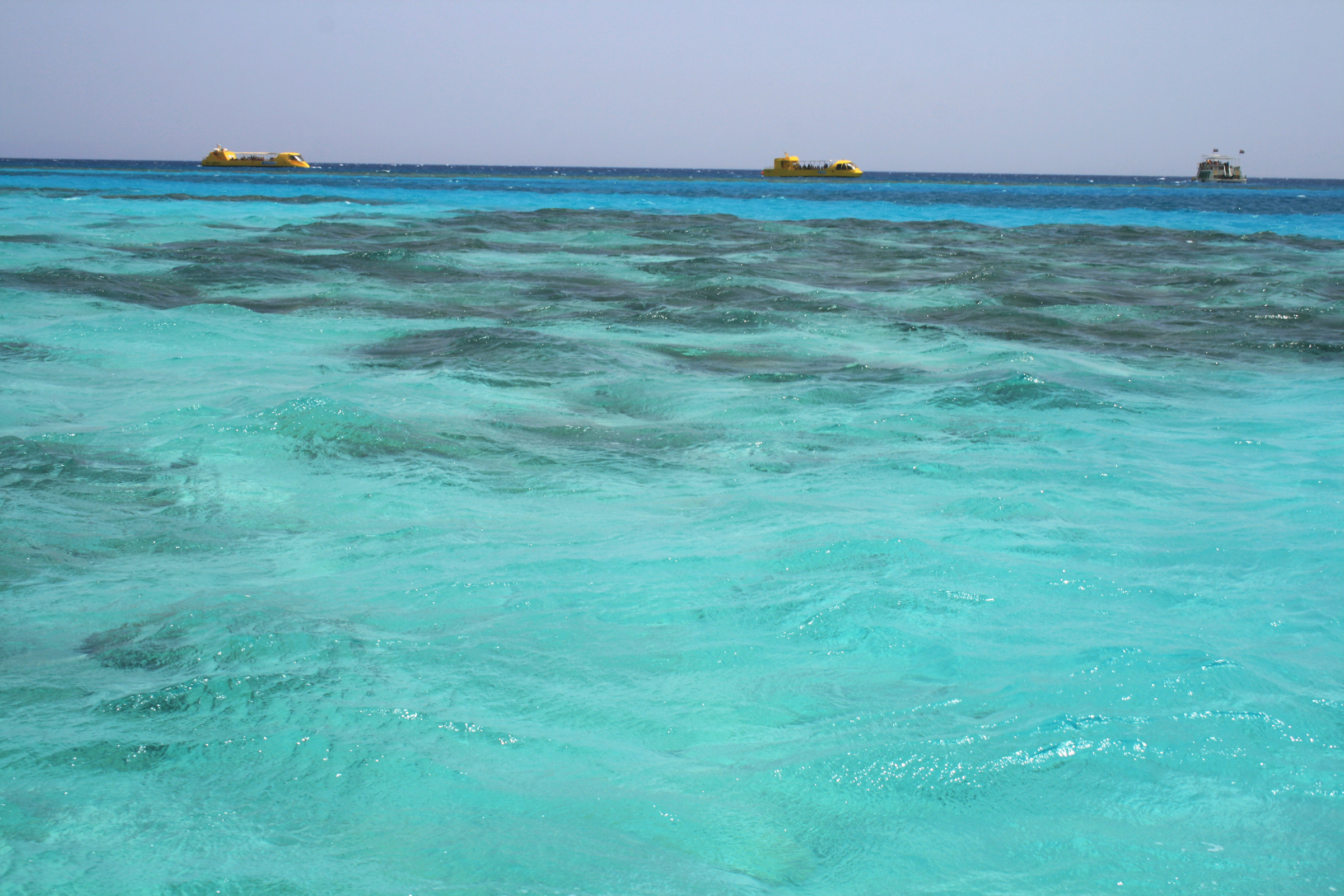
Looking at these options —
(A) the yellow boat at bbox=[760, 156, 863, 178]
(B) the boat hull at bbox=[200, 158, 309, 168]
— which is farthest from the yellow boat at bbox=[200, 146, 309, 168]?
(A) the yellow boat at bbox=[760, 156, 863, 178]

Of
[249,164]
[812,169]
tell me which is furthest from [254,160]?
[812,169]

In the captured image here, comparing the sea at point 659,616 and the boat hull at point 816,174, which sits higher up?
the boat hull at point 816,174


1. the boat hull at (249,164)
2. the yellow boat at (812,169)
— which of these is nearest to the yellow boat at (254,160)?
the boat hull at (249,164)

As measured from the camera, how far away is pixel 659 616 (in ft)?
13.2

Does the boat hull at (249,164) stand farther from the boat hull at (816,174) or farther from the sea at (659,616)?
the sea at (659,616)

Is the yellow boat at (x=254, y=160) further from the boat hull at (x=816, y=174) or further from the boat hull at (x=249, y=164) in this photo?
the boat hull at (x=816, y=174)

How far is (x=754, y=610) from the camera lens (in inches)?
159

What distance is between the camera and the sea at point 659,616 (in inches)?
102

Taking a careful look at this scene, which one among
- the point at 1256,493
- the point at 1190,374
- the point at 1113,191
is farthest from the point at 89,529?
the point at 1113,191

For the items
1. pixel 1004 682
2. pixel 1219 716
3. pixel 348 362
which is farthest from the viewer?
pixel 348 362

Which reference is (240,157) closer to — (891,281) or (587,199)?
(587,199)

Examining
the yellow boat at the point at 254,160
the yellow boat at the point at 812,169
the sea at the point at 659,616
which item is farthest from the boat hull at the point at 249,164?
the sea at the point at 659,616

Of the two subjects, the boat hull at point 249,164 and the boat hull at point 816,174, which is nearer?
the boat hull at point 249,164

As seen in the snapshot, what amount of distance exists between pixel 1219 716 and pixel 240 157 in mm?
87550
